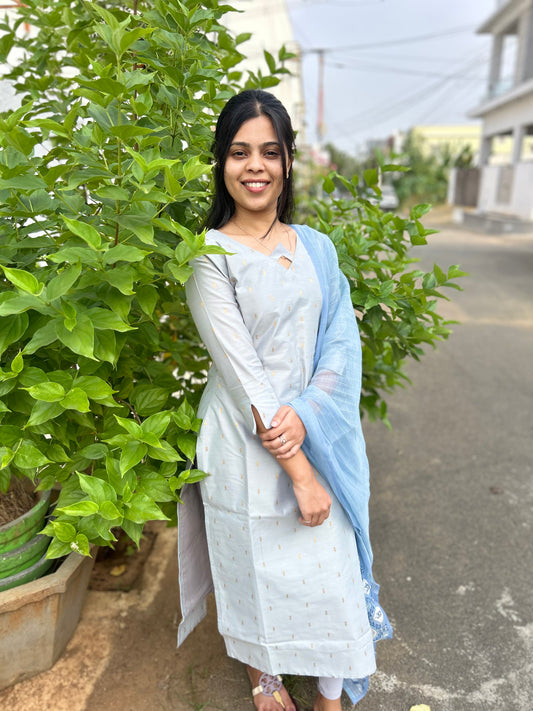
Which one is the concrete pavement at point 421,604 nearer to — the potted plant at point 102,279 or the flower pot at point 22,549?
the potted plant at point 102,279

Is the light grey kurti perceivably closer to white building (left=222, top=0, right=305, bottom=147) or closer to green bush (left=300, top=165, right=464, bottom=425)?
green bush (left=300, top=165, right=464, bottom=425)

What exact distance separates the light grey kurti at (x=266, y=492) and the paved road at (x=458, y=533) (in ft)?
1.57

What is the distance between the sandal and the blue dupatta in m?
0.50

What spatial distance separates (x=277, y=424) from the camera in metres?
1.40

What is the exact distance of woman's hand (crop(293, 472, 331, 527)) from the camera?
1448mm

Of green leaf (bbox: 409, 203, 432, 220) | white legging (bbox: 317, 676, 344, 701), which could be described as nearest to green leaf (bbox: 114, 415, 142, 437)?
white legging (bbox: 317, 676, 344, 701)

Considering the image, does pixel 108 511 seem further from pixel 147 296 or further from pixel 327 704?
pixel 327 704

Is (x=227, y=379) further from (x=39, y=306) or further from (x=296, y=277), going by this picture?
(x=39, y=306)

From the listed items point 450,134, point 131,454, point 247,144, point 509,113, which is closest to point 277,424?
point 131,454

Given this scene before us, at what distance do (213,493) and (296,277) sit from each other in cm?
64

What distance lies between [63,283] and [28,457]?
1.54 ft

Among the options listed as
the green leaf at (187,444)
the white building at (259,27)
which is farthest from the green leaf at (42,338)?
the white building at (259,27)

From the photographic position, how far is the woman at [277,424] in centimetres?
143

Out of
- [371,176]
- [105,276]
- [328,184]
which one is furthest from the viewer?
[328,184]
